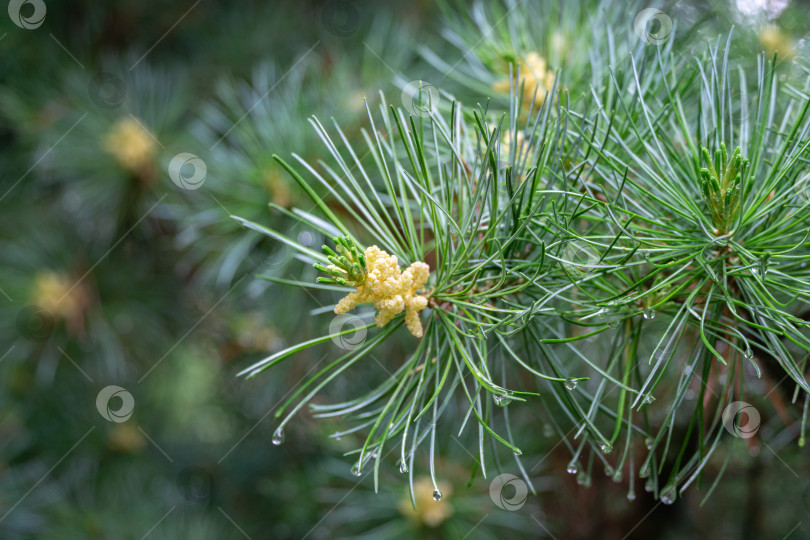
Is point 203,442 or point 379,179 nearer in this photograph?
point 379,179

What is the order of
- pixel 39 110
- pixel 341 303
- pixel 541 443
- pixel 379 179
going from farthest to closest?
pixel 39 110 < pixel 541 443 < pixel 379 179 < pixel 341 303

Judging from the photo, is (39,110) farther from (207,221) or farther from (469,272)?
(469,272)

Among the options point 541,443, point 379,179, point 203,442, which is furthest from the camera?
point 203,442

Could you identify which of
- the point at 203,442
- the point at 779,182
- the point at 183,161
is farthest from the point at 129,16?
the point at 779,182

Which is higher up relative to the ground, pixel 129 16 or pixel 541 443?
pixel 129 16

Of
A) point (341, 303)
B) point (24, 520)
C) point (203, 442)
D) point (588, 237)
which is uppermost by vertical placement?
point (588, 237)

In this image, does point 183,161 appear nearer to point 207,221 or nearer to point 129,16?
point 207,221

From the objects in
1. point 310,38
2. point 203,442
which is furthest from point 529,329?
point 203,442
